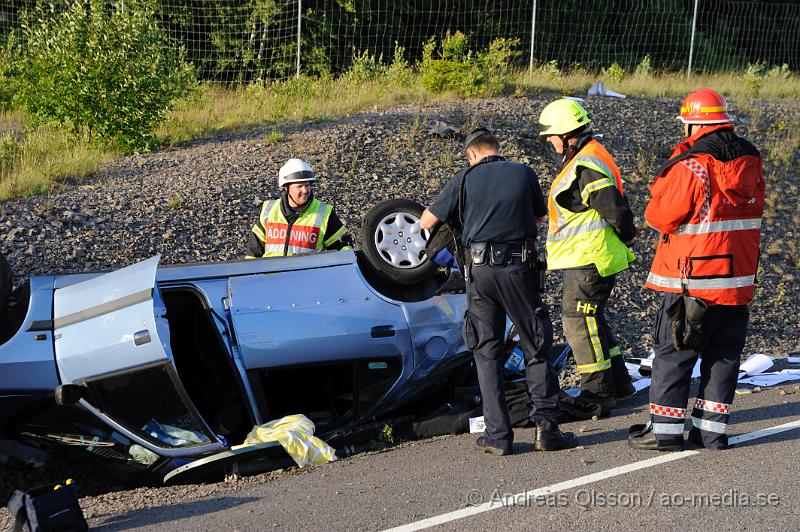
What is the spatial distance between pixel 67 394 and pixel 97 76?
726 cm

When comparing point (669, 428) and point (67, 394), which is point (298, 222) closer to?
point (67, 394)

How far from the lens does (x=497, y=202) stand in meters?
5.30

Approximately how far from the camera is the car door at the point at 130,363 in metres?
4.99

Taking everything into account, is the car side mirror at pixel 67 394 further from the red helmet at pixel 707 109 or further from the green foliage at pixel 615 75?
the green foliage at pixel 615 75

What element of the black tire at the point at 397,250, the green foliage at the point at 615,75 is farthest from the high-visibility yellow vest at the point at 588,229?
the green foliage at the point at 615,75

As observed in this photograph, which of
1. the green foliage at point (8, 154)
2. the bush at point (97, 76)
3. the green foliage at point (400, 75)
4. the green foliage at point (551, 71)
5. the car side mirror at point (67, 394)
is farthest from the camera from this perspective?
the green foliage at point (551, 71)

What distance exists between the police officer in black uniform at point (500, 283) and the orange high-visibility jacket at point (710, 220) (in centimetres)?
76

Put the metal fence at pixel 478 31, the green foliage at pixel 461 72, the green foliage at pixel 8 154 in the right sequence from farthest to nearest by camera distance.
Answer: the metal fence at pixel 478 31 < the green foliage at pixel 461 72 < the green foliage at pixel 8 154

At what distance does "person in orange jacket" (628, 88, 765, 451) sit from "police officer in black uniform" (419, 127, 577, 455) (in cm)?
65

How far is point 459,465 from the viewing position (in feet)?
17.1

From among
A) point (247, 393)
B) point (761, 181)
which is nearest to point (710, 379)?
point (761, 181)

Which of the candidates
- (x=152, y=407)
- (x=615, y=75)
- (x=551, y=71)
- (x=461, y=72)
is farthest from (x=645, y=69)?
(x=152, y=407)

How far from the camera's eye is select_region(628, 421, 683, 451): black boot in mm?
5285

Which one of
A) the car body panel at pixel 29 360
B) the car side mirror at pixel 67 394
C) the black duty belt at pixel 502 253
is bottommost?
the car side mirror at pixel 67 394
